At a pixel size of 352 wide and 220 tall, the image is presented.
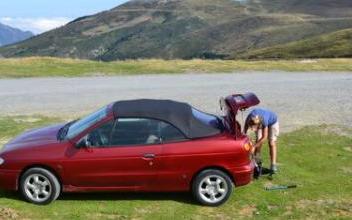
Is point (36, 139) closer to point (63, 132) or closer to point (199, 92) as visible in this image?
point (63, 132)

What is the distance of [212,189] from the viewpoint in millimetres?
9891

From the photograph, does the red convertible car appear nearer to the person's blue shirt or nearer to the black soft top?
the black soft top

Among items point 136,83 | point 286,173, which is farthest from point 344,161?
point 136,83

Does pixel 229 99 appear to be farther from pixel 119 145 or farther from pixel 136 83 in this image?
pixel 136 83

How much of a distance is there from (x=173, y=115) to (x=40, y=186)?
2417 millimetres

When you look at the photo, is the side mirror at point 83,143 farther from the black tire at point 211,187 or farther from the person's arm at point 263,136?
the person's arm at point 263,136

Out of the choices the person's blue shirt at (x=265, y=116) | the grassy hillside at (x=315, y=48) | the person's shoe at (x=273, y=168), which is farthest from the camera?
the grassy hillside at (x=315, y=48)

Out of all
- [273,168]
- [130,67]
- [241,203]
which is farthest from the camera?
[130,67]

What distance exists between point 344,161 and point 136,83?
17.3 m

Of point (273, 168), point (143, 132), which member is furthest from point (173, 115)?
point (273, 168)

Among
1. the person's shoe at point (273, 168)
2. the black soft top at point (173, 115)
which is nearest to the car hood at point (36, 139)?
the black soft top at point (173, 115)

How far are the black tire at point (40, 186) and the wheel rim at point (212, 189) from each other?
7.69ft

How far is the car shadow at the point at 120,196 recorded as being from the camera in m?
10.1

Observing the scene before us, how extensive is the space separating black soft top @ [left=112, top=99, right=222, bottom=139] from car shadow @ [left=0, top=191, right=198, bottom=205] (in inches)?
46.0
